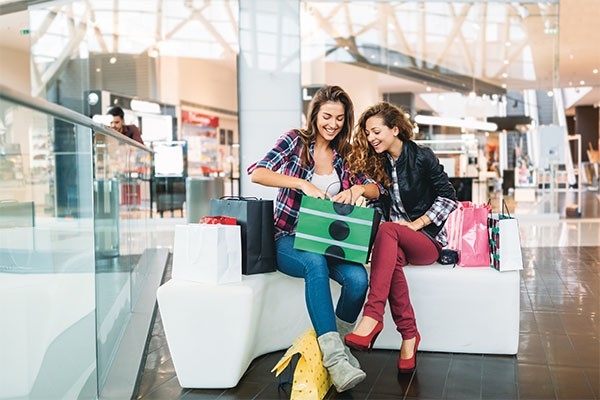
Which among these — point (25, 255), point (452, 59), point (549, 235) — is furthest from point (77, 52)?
point (25, 255)

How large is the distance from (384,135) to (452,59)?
9156 millimetres

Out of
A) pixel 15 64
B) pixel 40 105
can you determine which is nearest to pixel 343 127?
pixel 40 105

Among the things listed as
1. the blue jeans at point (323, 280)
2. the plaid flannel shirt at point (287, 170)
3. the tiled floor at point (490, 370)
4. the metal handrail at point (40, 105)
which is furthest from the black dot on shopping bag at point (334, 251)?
the metal handrail at point (40, 105)

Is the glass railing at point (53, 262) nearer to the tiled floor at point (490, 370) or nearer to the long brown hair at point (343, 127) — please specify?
the tiled floor at point (490, 370)

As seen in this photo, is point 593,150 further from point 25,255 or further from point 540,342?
point 25,255

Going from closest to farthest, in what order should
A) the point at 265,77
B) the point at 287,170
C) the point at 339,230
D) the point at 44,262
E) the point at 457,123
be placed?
the point at 44,262 < the point at 339,230 < the point at 287,170 < the point at 265,77 < the point at 457,123

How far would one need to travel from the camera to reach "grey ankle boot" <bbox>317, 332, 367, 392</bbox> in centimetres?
239

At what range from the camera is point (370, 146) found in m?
3.10

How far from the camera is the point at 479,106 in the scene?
12117 mm

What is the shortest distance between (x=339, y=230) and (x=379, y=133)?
2.03ft

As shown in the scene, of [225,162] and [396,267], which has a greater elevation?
[225,162]

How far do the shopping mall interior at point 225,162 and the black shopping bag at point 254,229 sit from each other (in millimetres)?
157

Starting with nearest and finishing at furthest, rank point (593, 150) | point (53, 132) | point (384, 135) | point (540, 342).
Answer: point (53, 132)
point (384, 135)
point (540, 342)
point (593, 150)

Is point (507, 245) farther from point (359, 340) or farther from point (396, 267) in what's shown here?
point (359, 340)
